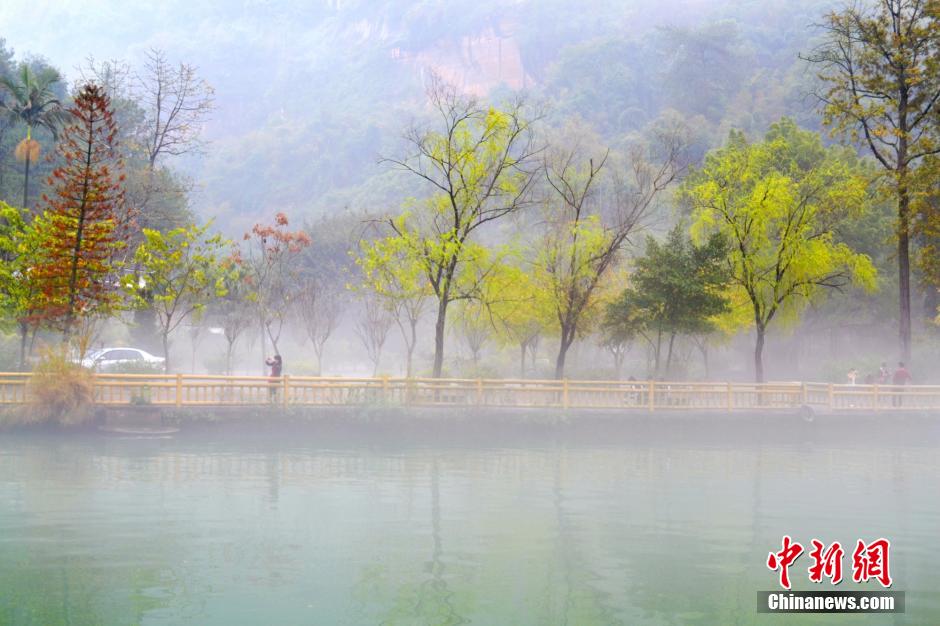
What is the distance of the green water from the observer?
38.2ft

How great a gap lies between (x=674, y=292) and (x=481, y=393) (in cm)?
934

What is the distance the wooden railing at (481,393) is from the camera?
28.9 meters

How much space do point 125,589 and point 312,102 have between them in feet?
610

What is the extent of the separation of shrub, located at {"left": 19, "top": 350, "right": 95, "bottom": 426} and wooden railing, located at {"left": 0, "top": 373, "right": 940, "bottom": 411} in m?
0.33

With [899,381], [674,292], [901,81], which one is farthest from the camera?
[901,81]

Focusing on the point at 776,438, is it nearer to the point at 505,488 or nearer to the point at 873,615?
the point at 505,488

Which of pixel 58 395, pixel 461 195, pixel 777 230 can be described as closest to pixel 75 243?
pixel 58 395

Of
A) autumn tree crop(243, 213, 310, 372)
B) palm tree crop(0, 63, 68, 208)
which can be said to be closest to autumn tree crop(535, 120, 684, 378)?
autumn tree crop(243, 213, 310, 372)

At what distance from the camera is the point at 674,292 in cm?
3656

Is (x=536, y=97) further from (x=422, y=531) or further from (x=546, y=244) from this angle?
(x=422, y=531)

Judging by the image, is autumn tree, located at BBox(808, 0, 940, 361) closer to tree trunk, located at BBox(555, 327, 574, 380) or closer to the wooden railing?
the wooden railing

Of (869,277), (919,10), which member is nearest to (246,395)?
(869,277)

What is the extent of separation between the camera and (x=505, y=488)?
21.1m

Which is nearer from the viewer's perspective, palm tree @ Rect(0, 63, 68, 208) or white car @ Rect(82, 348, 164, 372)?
white car @ Rect(82, 348, 164, 372)
